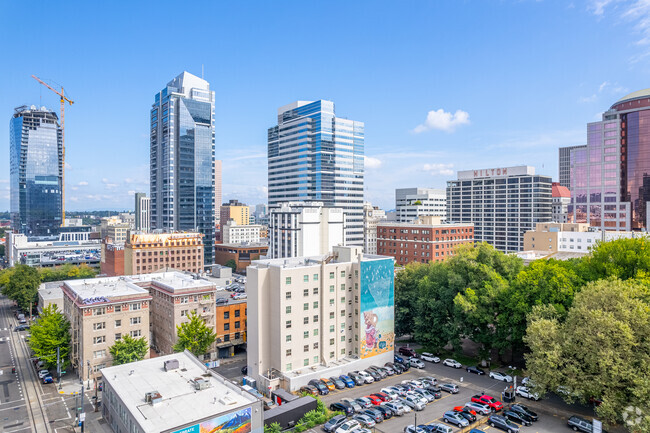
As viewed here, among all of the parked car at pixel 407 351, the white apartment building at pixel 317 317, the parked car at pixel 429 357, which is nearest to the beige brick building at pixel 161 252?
the white apartment building at pixel 317 317

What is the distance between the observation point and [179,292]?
68.1m

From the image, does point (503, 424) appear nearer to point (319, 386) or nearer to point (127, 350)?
point (319, 386)

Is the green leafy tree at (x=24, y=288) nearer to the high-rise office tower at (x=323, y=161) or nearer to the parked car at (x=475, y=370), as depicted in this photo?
the high-rise office tower at (x=323, y=161)

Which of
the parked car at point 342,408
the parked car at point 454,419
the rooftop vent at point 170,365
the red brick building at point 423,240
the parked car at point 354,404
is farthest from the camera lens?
the red brick building at point 423,240

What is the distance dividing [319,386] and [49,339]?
132ft

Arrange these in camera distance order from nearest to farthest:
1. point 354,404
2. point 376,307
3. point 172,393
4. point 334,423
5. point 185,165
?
point 172,393 → point 334,423 → point 354,404 → point 376,307 → point 185,165

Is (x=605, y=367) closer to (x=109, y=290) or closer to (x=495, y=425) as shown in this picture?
(x=495, y=425)

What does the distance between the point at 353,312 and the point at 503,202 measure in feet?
448

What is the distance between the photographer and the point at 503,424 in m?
45.1

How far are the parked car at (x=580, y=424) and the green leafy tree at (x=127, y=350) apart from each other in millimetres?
54729

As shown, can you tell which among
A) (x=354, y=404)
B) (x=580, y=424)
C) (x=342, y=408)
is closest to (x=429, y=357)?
(x=354, y=404)

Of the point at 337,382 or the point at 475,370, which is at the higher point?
the point at 337,382

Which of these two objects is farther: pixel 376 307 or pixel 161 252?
pixel 161 252

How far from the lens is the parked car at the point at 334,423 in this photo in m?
45.3
